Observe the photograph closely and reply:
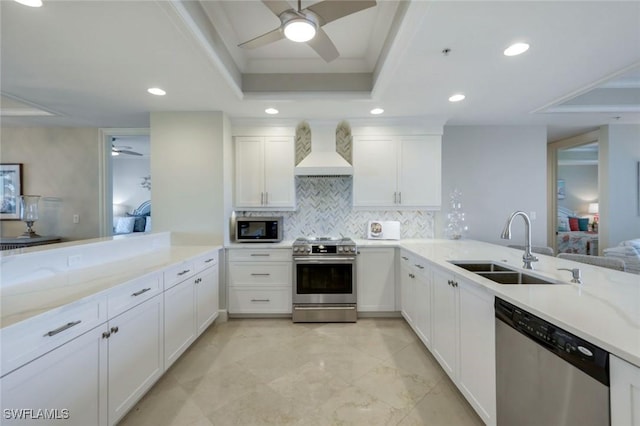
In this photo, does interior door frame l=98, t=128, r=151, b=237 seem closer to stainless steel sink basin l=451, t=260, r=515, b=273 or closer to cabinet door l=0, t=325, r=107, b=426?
cabinet door l=0, t=325, r=107, b=426

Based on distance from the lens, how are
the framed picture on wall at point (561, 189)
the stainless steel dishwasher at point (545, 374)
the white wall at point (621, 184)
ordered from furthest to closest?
the framed picture on wall at point (561, 189) < the white wall at point (621, 184) < the stainless steel dishwasher at point (545, 374)

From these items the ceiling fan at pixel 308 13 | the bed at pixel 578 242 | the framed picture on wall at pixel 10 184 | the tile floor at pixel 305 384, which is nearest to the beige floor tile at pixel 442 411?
the tile floor at pixel 305 384

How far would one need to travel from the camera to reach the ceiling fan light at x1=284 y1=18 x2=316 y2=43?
1.57 meters

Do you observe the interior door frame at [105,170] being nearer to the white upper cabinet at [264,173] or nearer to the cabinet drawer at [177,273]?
the white upper cabinet at [264,173]

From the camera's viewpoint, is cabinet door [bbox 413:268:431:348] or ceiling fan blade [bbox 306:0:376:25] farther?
cabinet door [bbox 413:268:431:348]

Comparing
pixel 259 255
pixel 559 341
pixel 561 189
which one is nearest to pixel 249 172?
pixel 259 255

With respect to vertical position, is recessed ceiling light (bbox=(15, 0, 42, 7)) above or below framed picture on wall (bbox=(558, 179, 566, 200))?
above

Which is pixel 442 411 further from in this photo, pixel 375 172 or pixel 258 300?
pixel 375 172

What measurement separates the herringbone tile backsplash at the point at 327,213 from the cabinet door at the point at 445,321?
5.48ft

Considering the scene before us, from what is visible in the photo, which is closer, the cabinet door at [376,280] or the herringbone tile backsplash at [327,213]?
the cabinet door at [376,280]

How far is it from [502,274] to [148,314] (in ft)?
8.20

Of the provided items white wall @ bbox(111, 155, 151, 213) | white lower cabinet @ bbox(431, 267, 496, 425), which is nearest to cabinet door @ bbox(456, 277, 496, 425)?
white lower cabinet @ bbox(431, 267, 496, 425)

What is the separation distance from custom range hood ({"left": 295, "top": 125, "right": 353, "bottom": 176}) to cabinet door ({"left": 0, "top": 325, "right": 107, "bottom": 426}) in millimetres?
2499

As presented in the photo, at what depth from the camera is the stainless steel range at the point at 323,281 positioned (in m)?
3.23
